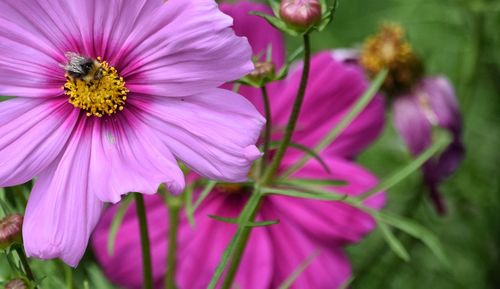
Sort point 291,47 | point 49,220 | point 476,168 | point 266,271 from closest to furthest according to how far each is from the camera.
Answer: point 49,220 < point 266,271 < point 476,168 < point 291,47

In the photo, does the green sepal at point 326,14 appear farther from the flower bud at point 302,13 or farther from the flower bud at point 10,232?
the flower bud at point 10,232

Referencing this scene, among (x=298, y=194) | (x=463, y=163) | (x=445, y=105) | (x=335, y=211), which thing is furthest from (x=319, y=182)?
(x=463, y=163)

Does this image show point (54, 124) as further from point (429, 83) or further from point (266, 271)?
point (429, 83)

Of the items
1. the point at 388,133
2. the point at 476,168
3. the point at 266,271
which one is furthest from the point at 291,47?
the point at 266,271

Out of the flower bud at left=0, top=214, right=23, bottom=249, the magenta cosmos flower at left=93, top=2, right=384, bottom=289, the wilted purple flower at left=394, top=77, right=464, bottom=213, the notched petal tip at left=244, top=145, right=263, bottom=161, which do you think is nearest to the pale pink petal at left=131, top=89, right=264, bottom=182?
the notched petal tip at left=244, top=145, right=263, bottom=161

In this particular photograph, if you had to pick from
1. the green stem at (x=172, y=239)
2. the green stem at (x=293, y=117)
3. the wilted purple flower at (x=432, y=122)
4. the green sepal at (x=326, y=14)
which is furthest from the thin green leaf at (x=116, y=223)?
the wilted purple flower at (x=432, y=122)

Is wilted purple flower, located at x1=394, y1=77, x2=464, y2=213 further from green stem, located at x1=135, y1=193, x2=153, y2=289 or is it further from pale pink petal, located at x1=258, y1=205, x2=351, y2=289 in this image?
green stem, located at x1=135, y1=193, x2=153, y2=289
